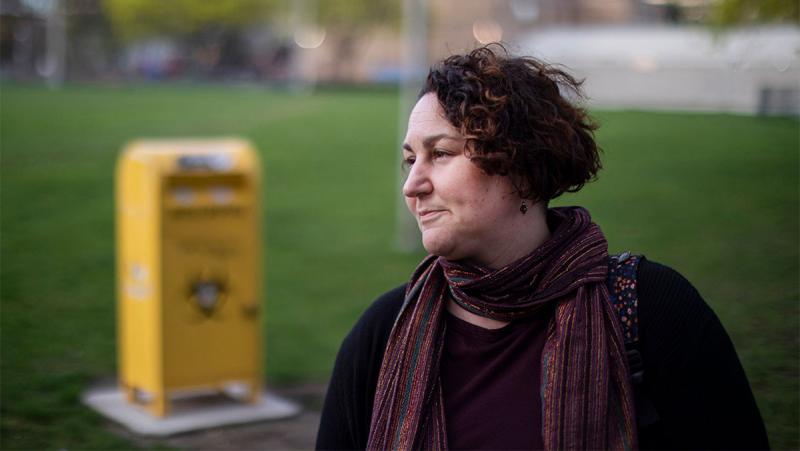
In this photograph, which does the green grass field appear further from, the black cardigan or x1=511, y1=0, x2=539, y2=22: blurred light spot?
x1=511, y1=0, x2=539, y2=22: blurred light spot

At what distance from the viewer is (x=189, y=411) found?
6488 mm

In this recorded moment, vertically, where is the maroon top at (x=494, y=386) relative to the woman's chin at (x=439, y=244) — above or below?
below

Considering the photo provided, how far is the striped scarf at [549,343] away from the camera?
203 cm

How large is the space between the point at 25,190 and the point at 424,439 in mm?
14205

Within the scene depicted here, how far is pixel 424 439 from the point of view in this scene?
217 centimetres

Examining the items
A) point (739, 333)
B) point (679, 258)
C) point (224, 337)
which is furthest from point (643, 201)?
point (224, 337)

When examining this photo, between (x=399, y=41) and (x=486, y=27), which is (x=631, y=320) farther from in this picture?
(x=399, y=41)

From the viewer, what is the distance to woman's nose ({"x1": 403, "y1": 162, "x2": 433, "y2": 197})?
219cm

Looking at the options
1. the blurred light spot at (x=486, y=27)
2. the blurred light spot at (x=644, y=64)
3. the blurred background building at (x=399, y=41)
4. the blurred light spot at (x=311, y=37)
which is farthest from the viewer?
the blurred light spot at (x=311, y=37)

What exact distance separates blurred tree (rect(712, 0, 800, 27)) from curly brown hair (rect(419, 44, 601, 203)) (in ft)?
19.7

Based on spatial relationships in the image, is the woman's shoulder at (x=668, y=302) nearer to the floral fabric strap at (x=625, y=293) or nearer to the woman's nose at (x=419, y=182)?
the floral fabric strap at (x=625, y=293)

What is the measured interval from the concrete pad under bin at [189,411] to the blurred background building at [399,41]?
158 inches

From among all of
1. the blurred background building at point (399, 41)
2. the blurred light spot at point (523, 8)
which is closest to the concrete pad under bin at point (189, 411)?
the blurred background building at point (399, 41)

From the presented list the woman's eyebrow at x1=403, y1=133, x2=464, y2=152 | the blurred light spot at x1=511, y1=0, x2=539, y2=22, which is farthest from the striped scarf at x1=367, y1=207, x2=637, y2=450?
the blurred light spot at x1=511, y1=0, x2=539, y2=22
